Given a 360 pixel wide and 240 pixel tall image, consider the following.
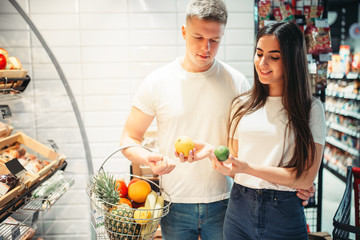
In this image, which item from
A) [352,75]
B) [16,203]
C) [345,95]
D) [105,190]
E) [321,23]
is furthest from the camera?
[345,95]

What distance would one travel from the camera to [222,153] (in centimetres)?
144

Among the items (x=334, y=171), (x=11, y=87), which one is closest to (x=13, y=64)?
(x=11, y=87)

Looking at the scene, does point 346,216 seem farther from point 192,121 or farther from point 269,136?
point 192,121

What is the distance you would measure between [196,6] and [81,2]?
1.69m

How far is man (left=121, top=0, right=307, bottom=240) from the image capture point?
70.3 inches

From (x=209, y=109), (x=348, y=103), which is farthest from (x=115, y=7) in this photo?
(x=348, y=103)

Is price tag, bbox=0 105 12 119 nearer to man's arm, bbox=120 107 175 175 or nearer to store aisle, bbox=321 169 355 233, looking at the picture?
man's arm, bbox=120 107 175 175

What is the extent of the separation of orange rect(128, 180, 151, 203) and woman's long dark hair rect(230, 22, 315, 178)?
0.75m

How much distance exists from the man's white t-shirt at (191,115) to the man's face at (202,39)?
4.8 inches

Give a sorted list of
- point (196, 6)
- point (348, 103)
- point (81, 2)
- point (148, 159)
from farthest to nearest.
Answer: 1. point (348, 103)
2. point (81, 2)
3. point (196, 6)
4. point (148, 159)

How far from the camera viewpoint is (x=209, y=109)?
181 centimetres

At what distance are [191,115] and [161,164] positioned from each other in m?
0.42

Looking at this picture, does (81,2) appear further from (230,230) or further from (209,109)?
(230,230)

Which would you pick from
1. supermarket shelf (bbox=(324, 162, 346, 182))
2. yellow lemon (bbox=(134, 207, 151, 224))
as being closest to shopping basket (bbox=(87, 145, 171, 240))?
yellow lemon (bbox=(134, 207, 151, 224))
